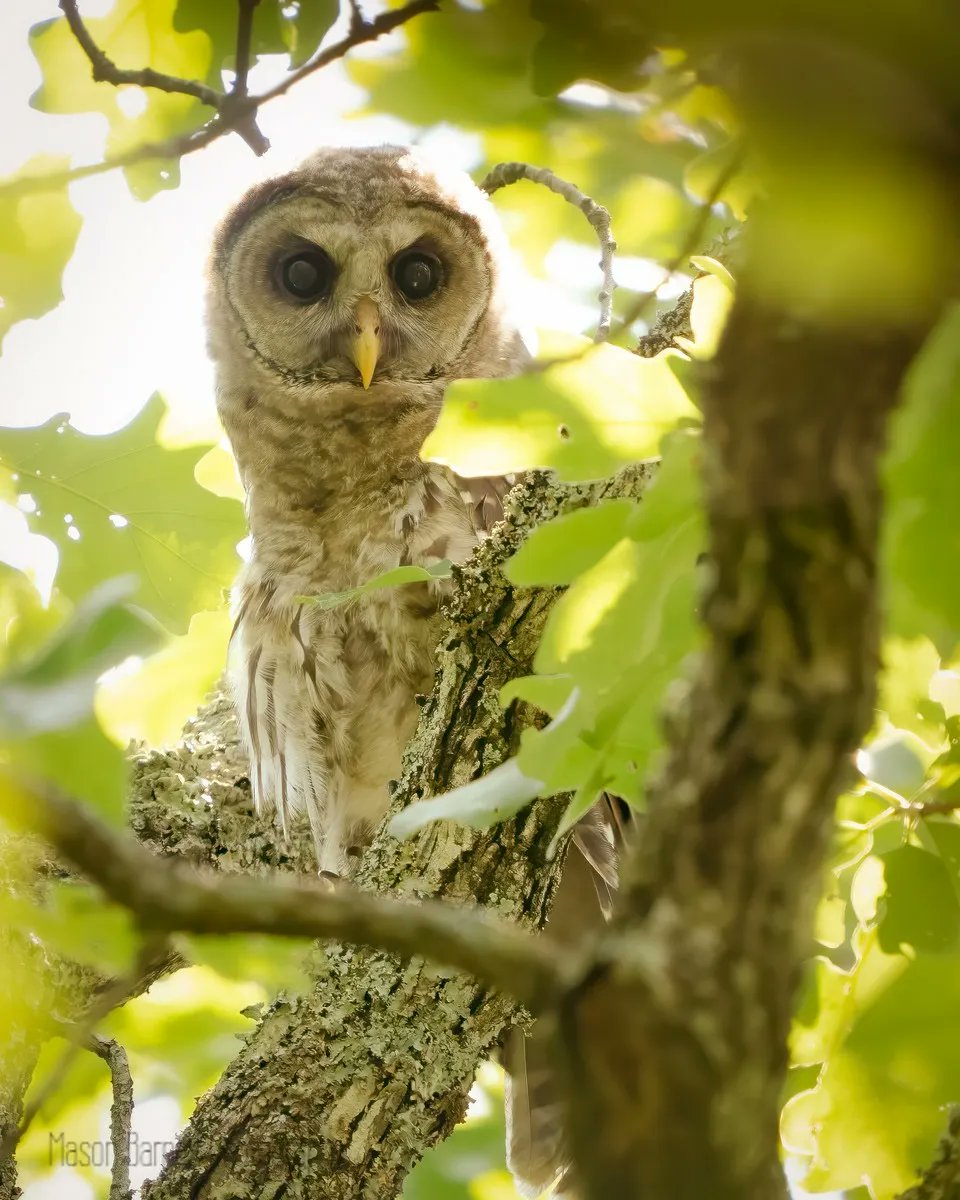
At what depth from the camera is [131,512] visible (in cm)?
227

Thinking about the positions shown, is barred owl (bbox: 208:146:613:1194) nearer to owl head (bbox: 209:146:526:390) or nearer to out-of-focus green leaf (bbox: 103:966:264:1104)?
owl head (bbox: 209:146:526:390)

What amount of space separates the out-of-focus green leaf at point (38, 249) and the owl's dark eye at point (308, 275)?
7.36 feet

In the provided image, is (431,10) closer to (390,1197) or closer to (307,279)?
(390,1197)

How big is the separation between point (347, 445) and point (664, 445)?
2526 mm

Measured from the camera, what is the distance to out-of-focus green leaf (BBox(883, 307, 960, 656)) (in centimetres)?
88

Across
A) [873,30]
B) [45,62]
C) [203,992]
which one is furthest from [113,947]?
[203,992]

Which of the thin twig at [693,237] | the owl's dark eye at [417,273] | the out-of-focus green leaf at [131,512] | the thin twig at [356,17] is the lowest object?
the thin twig at [693,237]

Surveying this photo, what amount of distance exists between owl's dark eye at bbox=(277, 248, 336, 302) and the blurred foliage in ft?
6.57

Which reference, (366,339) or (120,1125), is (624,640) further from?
(366,339)

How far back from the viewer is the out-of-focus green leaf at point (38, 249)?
1.63m

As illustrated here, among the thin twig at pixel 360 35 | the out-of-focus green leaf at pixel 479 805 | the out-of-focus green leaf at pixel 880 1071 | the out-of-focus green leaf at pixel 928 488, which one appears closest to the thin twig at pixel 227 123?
the thin twig at pixel 360 35

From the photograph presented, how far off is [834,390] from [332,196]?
3.55 meters

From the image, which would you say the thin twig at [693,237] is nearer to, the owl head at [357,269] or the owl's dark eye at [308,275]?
the owl head at [357,269]

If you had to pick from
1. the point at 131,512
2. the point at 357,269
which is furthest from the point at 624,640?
the point at 357,269
